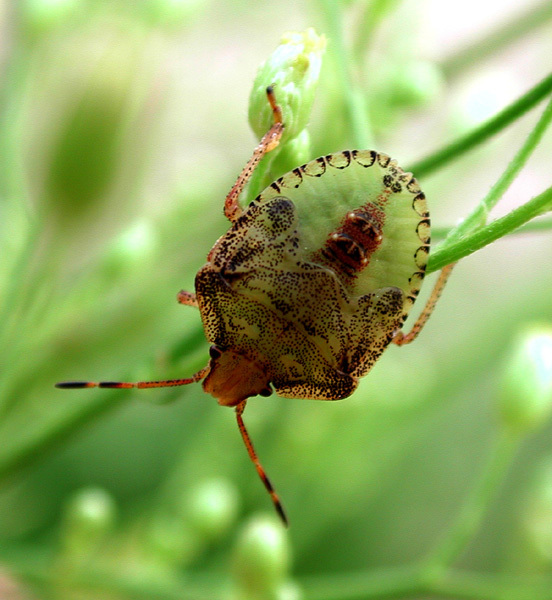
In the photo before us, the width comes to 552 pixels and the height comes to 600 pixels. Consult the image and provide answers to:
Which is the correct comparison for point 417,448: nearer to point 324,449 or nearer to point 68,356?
point 324,449

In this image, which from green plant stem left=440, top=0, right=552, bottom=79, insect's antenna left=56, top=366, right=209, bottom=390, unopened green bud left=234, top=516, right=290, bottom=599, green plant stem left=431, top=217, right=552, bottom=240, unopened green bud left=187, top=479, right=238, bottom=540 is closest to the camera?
green plant stem left=431, top=217, right=552, bottom=240

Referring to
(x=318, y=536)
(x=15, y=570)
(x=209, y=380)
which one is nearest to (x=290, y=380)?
(x=209, y=380)

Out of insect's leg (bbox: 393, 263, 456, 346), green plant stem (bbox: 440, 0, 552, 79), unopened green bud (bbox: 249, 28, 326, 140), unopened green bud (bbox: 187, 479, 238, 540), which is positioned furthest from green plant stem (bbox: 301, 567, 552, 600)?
green plant stem (bbox: 440, 0, 552, 79)

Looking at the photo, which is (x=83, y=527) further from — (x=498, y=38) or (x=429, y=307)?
(x=498, y=38)

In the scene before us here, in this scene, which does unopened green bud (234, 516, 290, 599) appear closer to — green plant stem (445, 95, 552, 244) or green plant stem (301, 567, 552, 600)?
green plant stem (301, 567, 552, 600)

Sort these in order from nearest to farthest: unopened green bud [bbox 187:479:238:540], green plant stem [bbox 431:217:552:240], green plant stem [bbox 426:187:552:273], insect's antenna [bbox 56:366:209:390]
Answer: green plant stem [bbox 426:187:552:273] → green plant stem [bbox 431:217:552:240] → insect's antenna [bbox 56:366:209:390] → unopened green bud [bbox 187:479:238:540]

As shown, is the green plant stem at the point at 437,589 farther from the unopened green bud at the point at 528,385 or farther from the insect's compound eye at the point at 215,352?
the insect's compound eye at the point at 215,352
